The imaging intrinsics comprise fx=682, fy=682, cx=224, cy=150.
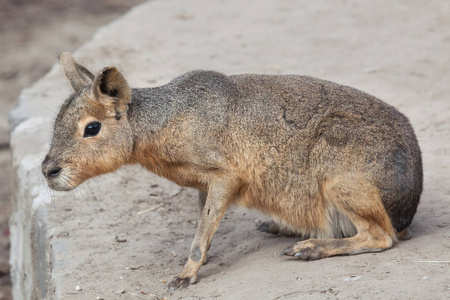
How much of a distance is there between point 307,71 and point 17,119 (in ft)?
11.0

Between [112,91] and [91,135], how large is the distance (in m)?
0.34

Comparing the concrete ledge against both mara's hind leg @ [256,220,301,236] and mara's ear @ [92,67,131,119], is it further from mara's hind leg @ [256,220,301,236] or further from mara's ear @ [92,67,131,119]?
mara's ear @ [92,67,131,119]

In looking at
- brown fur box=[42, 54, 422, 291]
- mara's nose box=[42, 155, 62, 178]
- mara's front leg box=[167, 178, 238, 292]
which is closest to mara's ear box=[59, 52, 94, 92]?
brown fur box=[42, 54, 422, 291]

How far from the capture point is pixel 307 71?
8.02 m

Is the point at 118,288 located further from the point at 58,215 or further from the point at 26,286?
the point at 26,286

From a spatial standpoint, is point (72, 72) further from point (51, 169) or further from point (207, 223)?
point (207, 223)

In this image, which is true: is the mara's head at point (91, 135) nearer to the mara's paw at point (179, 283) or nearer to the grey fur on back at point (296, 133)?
the grey fur on back at point (296, 133)

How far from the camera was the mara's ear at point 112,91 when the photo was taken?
15.0 feet

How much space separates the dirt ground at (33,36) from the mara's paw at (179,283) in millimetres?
5911

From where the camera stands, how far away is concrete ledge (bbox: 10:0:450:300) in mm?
4504

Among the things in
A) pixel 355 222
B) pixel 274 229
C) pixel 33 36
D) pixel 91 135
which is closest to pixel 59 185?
pixel 91 135

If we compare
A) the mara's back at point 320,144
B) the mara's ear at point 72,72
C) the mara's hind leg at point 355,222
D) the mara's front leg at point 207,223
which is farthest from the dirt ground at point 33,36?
the mara's hind leg at point 355,222

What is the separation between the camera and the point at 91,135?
15.4 feet

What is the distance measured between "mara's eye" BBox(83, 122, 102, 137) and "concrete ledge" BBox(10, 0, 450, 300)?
3.54 feet
